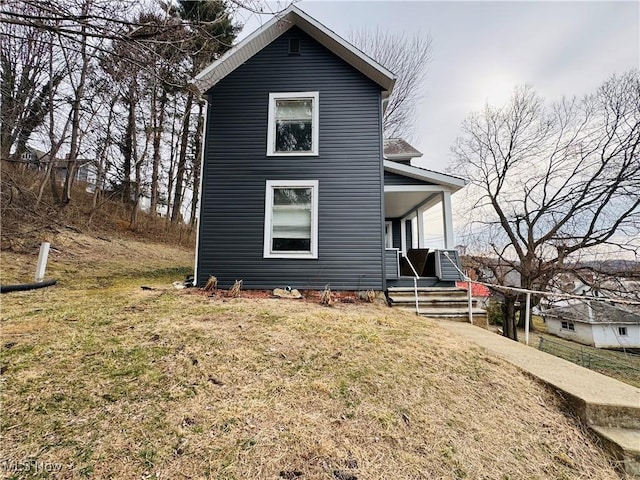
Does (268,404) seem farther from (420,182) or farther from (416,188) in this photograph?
(420,182)

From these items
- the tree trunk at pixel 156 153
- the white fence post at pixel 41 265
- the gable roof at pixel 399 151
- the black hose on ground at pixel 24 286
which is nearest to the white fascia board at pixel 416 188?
the gable roof at pixel 399 151

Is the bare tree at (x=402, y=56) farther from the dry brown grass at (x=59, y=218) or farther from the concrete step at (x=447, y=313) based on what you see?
the dry brown grass at (x=59, y=218)

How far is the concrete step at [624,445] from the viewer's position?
2.03 metres

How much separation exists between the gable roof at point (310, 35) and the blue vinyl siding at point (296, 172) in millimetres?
159

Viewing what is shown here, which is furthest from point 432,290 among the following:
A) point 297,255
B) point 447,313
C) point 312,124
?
point 312,124

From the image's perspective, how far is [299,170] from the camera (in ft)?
23.7

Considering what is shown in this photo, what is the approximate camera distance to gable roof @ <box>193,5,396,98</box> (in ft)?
23.0

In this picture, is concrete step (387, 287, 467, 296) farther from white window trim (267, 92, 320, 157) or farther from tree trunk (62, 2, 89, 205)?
tree trunk (62, 2, 89, 205)

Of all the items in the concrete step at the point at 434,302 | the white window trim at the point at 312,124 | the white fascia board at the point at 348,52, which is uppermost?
the white fascia board at the point at 348,52

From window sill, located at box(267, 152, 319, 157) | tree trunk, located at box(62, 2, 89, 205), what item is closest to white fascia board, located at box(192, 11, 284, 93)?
window sill, located at box(267, 152, 319, 157)

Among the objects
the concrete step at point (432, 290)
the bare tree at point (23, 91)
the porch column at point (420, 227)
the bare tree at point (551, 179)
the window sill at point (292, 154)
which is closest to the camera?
the bare tree at point (23, 91)

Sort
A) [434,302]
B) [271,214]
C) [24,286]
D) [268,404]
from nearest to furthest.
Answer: [268,404] → [24,286] → [434,302] → [271,214]

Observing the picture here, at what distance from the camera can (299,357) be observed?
3.15 meters

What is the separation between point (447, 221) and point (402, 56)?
1326 cm
